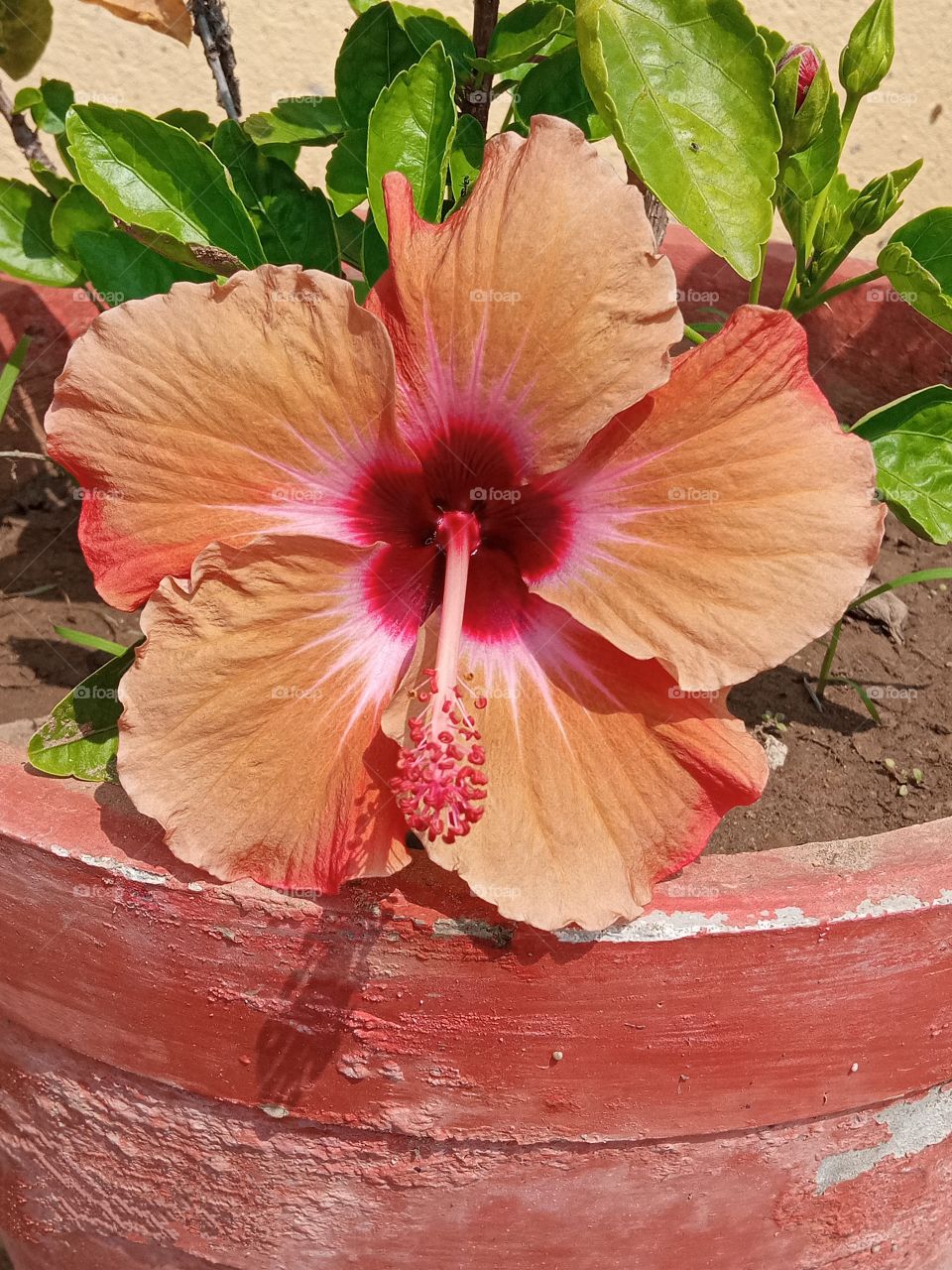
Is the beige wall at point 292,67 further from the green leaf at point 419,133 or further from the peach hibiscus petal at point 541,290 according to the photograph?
the peach hibiscus petal at point 541,290

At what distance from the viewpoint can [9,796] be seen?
925mm

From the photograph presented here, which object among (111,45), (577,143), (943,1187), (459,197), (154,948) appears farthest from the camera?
(111,45)

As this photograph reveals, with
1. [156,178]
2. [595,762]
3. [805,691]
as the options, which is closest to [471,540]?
[595,762]

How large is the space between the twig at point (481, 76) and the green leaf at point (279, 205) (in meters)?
0.17

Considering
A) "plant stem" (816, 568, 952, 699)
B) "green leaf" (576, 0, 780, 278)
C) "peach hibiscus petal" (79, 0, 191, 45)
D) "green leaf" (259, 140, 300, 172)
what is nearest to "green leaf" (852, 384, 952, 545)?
"plant stem" (816, 568, 952, 699)

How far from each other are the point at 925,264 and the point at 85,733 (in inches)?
31.6

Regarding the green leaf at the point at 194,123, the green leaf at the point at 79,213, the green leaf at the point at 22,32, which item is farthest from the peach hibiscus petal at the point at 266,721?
the green leaf at the point at 22,32

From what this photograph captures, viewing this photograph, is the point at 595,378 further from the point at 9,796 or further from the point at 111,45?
the point at 111,45

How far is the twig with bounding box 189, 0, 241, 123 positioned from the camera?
1142 millimetres

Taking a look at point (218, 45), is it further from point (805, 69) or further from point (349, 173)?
point (805, 69)

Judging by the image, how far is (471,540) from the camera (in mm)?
848

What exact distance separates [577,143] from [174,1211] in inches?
37.2

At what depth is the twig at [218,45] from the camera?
1142 mm

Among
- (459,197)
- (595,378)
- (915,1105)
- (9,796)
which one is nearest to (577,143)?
(595,378)
